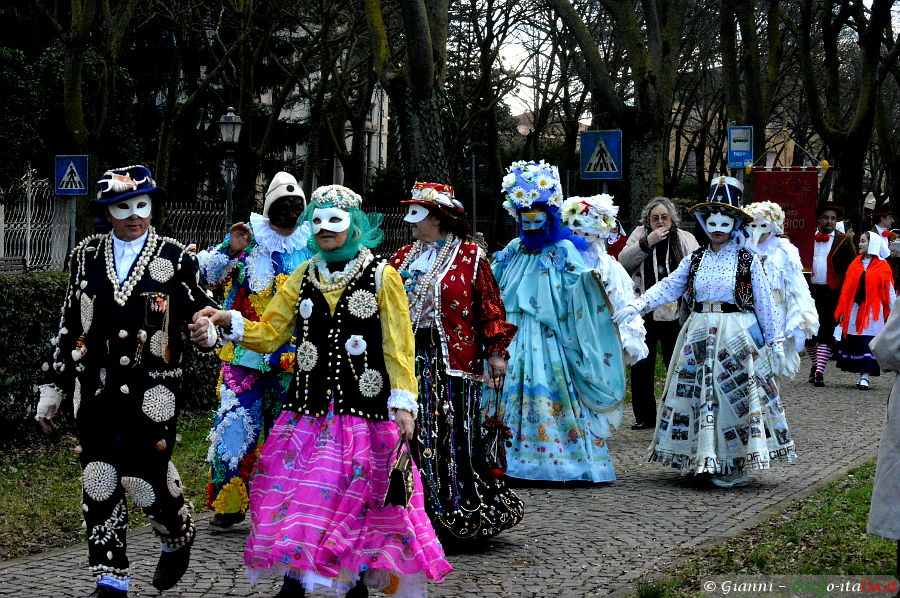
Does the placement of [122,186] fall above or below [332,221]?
above

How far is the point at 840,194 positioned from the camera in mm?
25484

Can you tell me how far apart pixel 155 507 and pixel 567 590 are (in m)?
2.01

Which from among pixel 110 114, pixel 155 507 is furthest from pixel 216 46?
pixel 155 507

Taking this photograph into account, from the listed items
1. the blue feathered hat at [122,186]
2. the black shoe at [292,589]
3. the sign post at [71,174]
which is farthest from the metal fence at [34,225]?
the black shoe at [292,589]

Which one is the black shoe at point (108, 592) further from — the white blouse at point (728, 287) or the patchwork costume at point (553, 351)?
the white blouse at point (728, 287)

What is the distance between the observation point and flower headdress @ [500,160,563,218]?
349 inches

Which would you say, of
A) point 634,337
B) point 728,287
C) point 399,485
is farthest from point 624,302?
point 399,485

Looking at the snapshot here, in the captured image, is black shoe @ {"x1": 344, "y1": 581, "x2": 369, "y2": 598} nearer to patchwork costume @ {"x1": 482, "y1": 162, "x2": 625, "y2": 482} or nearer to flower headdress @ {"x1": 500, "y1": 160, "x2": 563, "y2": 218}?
patchwork costume @ {"x1": 482, "y1": 162, "x2": 625, "y2": 482}

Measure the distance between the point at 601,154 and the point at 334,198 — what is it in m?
9.76

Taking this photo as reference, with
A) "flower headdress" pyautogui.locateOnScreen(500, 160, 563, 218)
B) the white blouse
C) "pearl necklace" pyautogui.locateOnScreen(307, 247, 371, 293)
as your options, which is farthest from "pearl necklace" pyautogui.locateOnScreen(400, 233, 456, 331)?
the white blouse

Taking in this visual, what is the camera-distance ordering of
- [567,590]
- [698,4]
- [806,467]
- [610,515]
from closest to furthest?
[567,590], [610,515], [806,467], [698,4]

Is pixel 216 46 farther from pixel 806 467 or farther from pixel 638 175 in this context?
pixel 806 467

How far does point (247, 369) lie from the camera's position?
714 cm

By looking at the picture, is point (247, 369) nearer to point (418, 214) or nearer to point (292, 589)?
point (418, 214)
